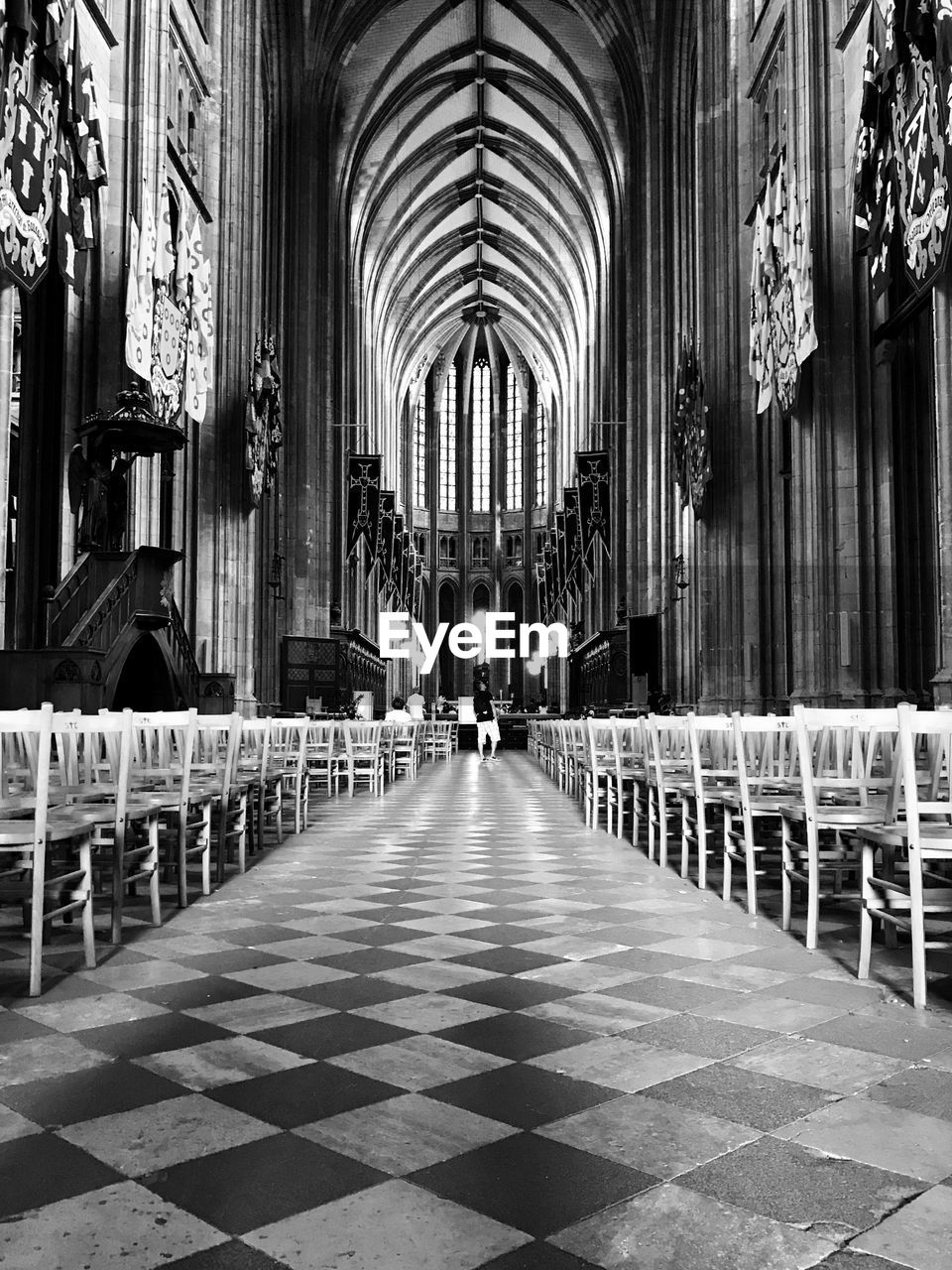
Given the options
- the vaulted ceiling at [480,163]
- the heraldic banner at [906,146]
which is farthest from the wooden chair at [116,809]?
the vaulted ceiling at [480,163]

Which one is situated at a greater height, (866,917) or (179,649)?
(179,649)

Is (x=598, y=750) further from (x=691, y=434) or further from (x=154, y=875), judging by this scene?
(x=691, y=434)

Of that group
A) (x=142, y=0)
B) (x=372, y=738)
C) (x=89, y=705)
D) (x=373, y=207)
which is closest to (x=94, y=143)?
(x=142, y=0)

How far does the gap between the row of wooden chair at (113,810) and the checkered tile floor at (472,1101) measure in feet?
0.91

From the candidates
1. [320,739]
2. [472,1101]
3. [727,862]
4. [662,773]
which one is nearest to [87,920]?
[472,1101]

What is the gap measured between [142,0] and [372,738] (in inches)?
344

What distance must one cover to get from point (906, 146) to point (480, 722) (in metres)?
13.8

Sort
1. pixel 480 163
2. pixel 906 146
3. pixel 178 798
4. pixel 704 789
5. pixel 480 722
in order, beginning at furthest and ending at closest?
pixel 480 163 → pixel 480 722 → pixel 906 146 → pixel 704 789 → pixel 178 798

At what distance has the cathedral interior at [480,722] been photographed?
2.16m

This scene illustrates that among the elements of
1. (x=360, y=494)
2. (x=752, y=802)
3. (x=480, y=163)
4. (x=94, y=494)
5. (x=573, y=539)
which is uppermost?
(x=480, y=163)

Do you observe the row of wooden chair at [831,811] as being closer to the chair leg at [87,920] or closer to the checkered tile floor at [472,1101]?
the checkered tile floor at [472,1101]

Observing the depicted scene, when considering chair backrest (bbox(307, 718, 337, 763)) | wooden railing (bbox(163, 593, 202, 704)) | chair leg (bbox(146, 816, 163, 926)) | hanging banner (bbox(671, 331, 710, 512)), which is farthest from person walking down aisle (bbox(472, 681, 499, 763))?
chair leg (bbox(146, 816, 163, 926))

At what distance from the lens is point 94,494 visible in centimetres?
1032

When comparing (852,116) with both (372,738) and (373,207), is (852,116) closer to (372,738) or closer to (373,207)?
(372,738)
